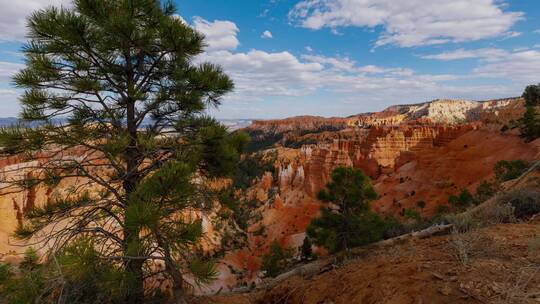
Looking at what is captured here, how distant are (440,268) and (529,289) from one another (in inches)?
40.8

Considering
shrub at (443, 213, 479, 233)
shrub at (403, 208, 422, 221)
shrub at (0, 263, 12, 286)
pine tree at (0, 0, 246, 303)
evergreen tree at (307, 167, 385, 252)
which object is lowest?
shrub at (403, 208, 422, 221)

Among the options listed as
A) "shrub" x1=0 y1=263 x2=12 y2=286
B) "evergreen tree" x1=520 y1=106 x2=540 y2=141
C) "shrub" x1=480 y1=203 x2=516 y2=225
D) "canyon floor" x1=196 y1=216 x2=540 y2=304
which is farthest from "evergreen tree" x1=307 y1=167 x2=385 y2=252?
"evergreen tree" x1=520 y1=106 x2=540 y2=141

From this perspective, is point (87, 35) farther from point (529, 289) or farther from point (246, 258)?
point (246, 258)

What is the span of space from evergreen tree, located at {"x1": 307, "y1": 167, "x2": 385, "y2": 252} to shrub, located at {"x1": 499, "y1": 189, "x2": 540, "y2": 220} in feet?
18.1

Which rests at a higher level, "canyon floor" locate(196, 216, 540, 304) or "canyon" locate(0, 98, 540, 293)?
"canyon floor" locate(196, 216, 540, 304)

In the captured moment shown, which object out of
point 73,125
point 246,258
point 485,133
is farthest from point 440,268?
point 485,133

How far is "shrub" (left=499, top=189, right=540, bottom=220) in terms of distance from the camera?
7.94 m

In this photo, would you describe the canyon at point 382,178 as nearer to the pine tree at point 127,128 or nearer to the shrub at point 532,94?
the shrub at point 532,94

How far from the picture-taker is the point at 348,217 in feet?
43.9

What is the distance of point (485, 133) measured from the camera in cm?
3853

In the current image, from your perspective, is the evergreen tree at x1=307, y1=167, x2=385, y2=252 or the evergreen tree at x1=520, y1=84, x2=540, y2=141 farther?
the evergreen tree at x1=520, y1=84, x2=540, y2=141

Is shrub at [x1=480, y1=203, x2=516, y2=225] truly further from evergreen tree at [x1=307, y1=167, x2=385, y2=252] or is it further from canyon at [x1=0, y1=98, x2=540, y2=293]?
canyon at [x1=0, y1=98, x2=540, y2=293]

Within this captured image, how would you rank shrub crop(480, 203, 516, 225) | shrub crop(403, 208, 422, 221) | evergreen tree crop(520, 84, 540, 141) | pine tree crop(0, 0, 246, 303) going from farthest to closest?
evergreen tree crop(520, 84, 540, 141) → shrub crop(403, 208, 422, 221) → shrub crop(480, 203, 516, 225) → pine tree crop(0, 0, 246, 303)

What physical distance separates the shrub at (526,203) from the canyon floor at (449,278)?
234cm
